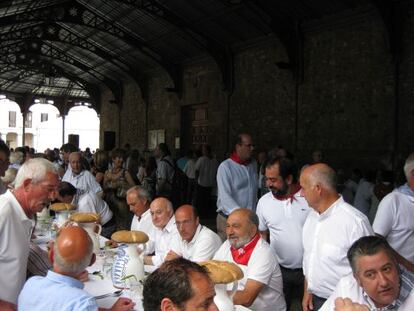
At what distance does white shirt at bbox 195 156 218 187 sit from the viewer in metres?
9.84

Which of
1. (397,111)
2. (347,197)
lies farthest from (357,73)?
(347,197)

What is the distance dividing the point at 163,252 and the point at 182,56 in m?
12.2

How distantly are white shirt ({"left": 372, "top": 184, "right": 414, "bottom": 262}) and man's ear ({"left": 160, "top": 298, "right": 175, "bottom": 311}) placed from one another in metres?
2.14

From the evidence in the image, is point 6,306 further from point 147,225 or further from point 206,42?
point 206,42

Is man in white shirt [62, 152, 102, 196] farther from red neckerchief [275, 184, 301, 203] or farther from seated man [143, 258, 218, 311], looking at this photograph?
seated man [143, 258, 218, 311]

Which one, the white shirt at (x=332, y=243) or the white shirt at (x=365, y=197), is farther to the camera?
the white shirt at (x=365, y=197)

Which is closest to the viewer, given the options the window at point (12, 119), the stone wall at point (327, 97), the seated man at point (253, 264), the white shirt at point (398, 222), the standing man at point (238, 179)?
the seated man at point (253, 264)

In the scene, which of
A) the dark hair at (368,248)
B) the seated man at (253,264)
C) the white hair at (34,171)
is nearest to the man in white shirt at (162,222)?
the seated man at (253,264)

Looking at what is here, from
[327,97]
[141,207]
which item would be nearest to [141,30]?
[327,97]

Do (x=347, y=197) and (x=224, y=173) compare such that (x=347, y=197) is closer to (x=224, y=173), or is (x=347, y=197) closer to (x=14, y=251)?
(x=224, y=173)

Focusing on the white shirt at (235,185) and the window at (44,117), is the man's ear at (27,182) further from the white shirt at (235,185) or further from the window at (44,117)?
the window at (44,117)

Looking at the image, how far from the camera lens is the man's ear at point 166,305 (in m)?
1.35

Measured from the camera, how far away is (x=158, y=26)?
1388cm

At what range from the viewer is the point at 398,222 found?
307cm
